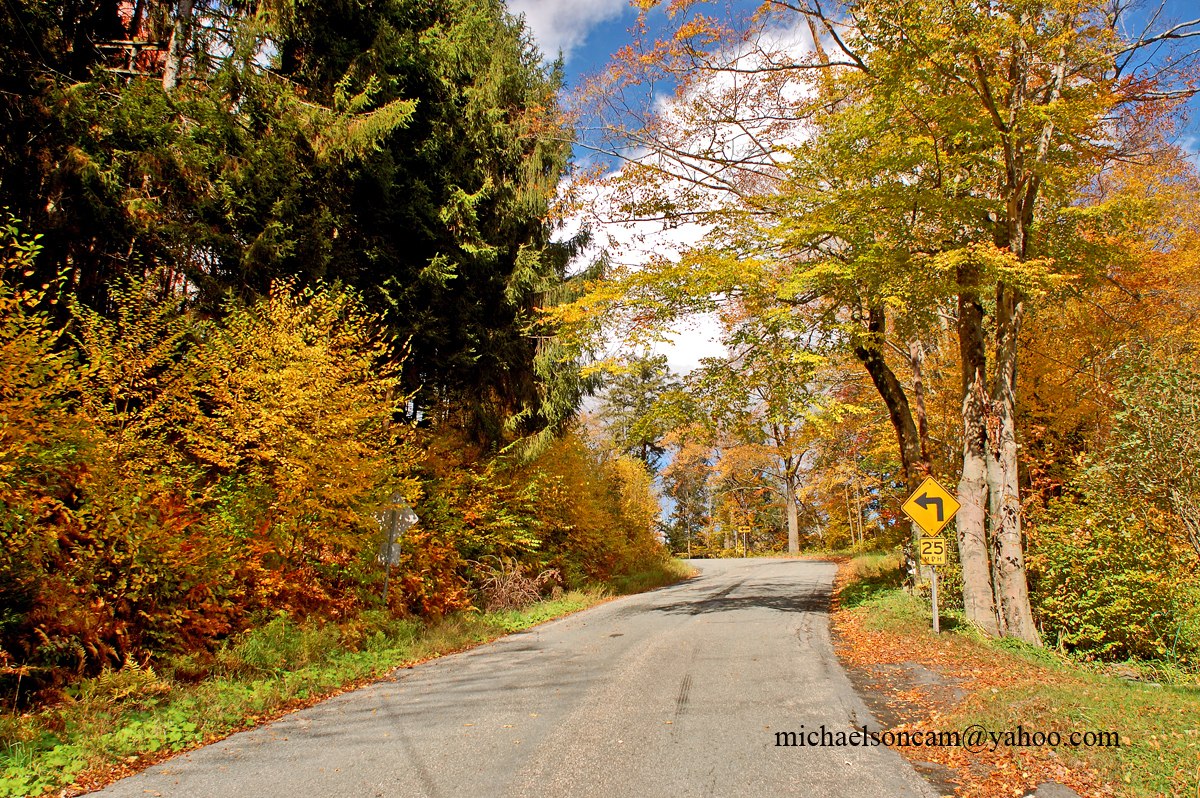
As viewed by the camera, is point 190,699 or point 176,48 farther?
point 176,48

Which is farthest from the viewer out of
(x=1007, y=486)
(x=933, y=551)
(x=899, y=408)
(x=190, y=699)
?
(x=899, y=408)

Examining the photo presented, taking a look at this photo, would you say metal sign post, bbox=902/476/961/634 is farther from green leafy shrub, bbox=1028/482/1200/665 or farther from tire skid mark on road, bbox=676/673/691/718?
tire skid mark on road, bbox=676/673/691/718

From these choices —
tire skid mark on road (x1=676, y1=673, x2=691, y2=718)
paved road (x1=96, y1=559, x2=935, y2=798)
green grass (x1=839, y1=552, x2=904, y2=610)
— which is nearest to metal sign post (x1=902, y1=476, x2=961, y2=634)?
paved road (x1=96, y1=559, x2=935, y2=798)

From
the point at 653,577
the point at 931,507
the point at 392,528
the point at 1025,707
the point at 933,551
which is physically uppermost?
the point at 931,507

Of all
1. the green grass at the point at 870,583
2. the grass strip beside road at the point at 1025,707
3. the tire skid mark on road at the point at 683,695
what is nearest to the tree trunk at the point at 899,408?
the green grass at the point at 870,583

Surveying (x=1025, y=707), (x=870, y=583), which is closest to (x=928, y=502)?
(x=1025, y=707)

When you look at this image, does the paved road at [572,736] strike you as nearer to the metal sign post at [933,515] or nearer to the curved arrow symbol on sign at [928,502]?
the metal sign post at [933,515]

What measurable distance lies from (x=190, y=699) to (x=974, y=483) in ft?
37.8

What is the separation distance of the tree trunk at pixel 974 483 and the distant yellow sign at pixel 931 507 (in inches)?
40.4

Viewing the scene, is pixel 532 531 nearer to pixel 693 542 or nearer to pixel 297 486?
pixel 297 486

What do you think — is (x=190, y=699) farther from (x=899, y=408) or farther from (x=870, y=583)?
(x=870, y=583)

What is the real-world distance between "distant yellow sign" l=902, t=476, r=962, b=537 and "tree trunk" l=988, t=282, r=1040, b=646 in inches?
37.8

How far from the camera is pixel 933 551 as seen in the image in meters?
9.61

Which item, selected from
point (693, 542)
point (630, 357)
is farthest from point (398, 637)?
point (693, 542)
